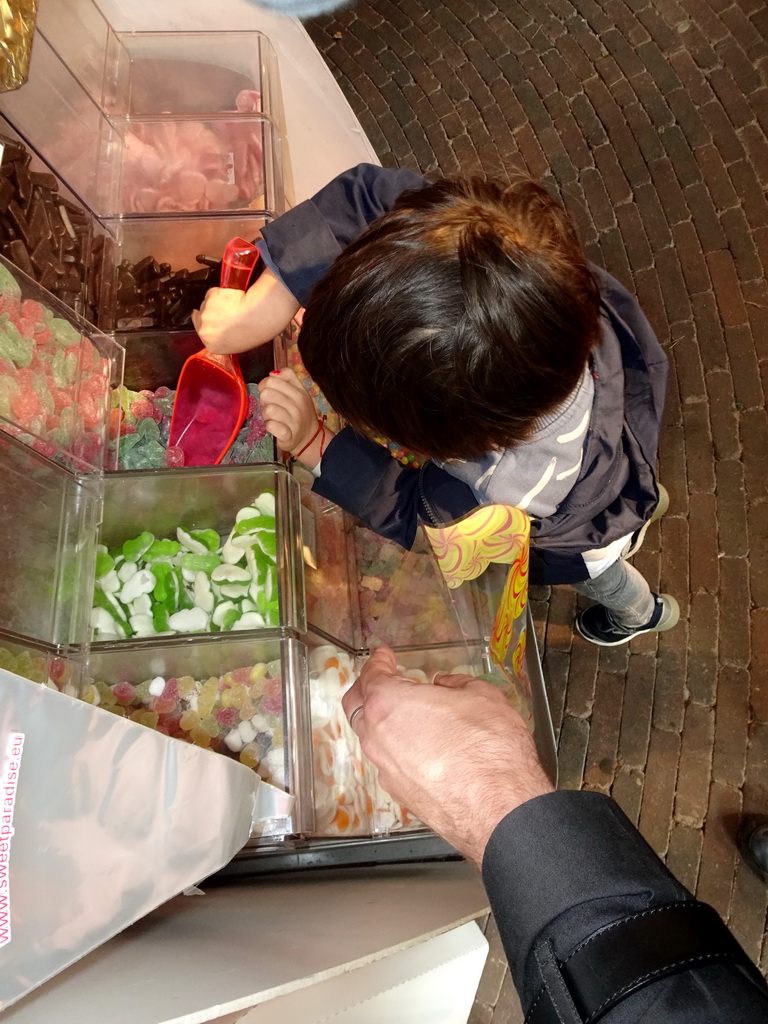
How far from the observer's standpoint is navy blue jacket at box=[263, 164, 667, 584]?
1482mm

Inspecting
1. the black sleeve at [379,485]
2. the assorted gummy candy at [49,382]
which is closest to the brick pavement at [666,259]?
the black sleeve at [379,485]

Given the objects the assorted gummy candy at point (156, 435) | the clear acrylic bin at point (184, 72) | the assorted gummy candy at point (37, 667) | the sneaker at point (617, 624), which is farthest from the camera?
the sneaker at point (617, 624)

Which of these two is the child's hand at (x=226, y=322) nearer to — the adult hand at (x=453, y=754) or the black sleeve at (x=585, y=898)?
the adult hand at (x=453, y=754)

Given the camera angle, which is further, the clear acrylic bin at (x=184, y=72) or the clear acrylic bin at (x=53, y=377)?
the clear acrylic bin at (x=184, y=72)

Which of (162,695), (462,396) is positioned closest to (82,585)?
(162,695)

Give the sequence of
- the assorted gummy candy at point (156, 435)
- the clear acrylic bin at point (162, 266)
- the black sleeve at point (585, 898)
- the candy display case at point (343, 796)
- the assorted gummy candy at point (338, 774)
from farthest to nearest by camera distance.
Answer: the clear acrylic bin at point (162, 266), the assorted gummy candy at point (156, 435), the assorted gummy candy at point (338, 774), the candy display case at point (343, 796), the black sleeve at point (585, 898)

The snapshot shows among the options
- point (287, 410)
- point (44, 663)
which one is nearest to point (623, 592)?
point (287, 410)

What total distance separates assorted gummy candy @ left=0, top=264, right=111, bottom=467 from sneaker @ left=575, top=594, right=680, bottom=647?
1.69 metres

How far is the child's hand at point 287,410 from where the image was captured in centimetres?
160

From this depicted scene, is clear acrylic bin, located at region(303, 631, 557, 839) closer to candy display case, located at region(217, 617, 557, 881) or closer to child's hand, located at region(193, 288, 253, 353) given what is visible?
candy display case, located at region(217, 617, 557, 881)

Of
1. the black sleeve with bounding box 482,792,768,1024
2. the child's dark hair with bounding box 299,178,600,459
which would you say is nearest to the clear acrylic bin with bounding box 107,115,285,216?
the child's dark hair with bounding box 299,178,600,459

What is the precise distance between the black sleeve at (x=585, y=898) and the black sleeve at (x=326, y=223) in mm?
1144

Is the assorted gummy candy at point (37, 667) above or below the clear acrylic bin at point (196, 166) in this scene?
below

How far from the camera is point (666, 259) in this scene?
2973 mm
